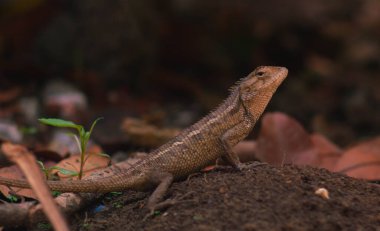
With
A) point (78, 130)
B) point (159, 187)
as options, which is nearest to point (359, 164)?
point (159, 187)

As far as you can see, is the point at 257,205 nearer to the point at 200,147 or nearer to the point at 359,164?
the point at 200,147

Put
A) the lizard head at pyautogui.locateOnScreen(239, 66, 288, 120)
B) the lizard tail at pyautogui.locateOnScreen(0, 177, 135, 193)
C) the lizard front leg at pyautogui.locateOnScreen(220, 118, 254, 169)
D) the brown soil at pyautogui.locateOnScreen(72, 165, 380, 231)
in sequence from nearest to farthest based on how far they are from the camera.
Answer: the brown soil at pyautogui.locateOnScreen(72, 165, 380, 231) → the lizard tail at pyautogui.locateOnScreen(0, 177, 135, 193) → the lizard front leg at pyautogui.locateOnScreen(220, 118, 254, 169) → the lizard head at pyautogui.locateOnScreen(239, 66, 288, 120)

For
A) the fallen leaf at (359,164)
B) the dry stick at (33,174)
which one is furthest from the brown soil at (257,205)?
the fallen leaf at (359,164)

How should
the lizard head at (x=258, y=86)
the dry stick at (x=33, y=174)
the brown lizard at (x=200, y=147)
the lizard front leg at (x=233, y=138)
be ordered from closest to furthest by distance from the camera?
the dry stick at (x=33, y=174)
the brown lizard at (x=200, y=147)
the lizard front leg at (x=233, y=138)
the lizard head at (x=258, y=86)

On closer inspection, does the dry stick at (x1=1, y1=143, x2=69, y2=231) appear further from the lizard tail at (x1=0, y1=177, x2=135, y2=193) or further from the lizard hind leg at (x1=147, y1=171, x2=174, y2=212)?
the lizard hind leg at (x1=147, y1=171, x2=174, y2=212)

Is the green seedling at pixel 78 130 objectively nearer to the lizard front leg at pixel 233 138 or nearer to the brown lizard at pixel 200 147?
the brown lizard at pixel 200 147

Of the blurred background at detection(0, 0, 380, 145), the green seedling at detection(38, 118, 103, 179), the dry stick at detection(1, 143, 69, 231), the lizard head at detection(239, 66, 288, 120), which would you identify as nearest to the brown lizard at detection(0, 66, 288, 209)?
the lizard head at detection(239, 66, 288, 120)
